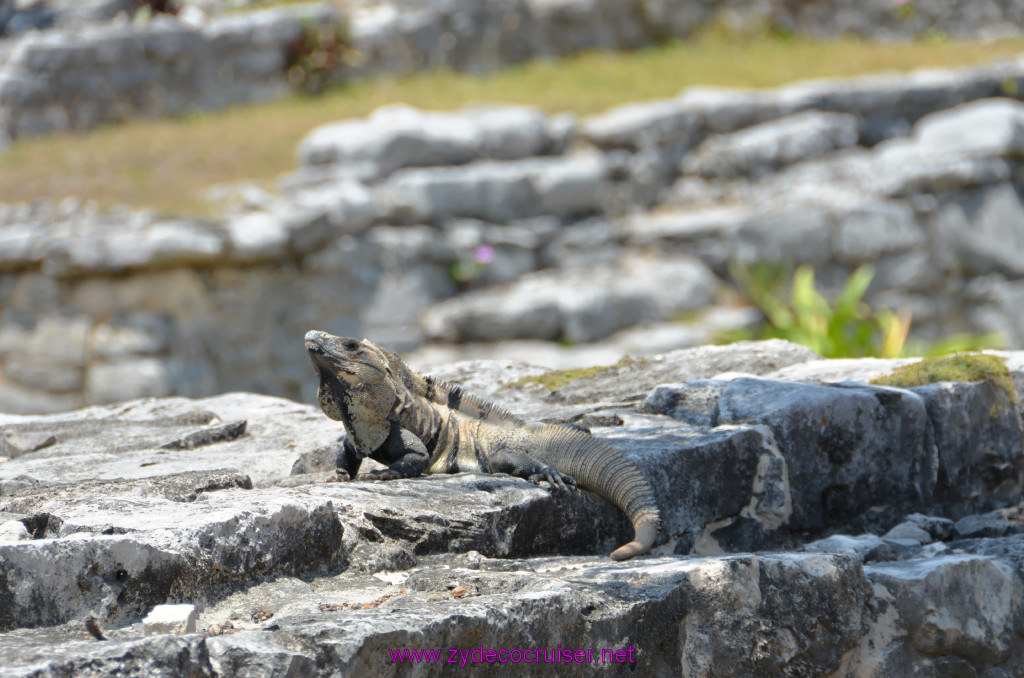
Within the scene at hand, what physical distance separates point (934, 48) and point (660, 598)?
15424mm

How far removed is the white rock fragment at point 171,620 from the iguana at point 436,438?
1.15 m

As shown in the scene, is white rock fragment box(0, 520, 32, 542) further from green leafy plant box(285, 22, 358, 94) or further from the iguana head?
green leafy plant box(285, 22, 358, 94)

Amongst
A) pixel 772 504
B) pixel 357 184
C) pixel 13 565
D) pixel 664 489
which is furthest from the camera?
pixel 357 184

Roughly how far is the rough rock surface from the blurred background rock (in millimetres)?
4916

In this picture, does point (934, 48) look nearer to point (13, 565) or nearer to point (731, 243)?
point (731, 243)

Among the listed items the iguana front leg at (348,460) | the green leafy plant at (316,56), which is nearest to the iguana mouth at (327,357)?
the iguana front leg at (348,460)

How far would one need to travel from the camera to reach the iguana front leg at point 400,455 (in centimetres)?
331

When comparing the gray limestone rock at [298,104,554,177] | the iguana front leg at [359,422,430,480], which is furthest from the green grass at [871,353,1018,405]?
the gray limestone rock at [298,104,554,177]

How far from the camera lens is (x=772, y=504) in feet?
11.9

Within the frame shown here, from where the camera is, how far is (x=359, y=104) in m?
14.3

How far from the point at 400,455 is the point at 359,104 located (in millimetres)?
A: 11782

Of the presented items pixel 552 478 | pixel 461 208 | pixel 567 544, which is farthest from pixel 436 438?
pixel 461 208

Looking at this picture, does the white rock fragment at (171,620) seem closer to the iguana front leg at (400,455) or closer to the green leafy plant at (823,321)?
the iguana front leg at (400,455)

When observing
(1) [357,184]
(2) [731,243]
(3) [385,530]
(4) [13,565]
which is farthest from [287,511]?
(2) [731,243]
